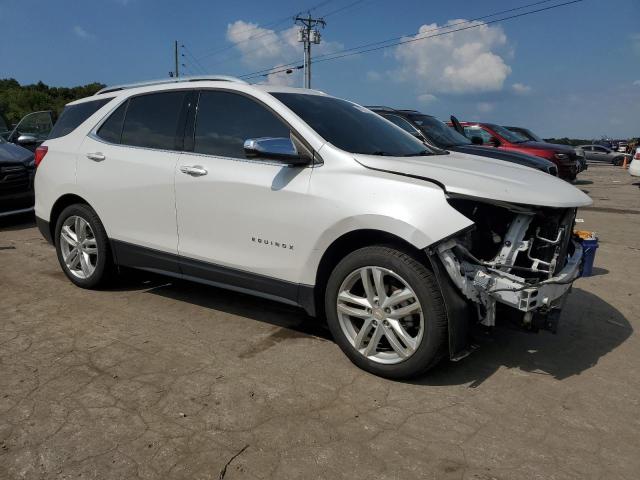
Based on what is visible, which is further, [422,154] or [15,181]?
[15,181]

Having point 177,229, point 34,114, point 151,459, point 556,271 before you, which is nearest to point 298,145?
point 177,229

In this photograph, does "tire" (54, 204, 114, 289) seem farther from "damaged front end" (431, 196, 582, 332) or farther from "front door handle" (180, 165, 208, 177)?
"damaged front end" (431, 196, 582, 332)

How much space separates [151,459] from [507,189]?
7.59 ft

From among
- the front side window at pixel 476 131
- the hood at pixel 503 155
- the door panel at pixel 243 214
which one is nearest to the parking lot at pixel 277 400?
the door panel at pixel 243 214

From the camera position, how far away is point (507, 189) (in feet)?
10.0

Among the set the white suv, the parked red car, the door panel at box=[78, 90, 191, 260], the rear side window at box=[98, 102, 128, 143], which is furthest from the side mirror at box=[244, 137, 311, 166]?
the parked red car

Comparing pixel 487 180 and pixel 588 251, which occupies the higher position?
pixel 487 180

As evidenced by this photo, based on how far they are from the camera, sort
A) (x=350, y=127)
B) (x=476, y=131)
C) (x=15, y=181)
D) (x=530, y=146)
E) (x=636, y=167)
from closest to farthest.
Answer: (x=350, y=127) < (x=15, y=181) < (x=636, y=167) < (x=530, y=146) < (x=476, y=131)

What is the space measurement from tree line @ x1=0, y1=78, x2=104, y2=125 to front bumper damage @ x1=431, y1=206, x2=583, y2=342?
3142cm

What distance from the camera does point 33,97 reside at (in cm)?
4459

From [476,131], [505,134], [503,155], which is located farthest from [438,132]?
[505,134]

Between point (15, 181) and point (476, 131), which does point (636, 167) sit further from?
point (15, 181)

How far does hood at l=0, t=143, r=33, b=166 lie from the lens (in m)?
8.00

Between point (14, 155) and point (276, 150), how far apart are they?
658 centimetres
